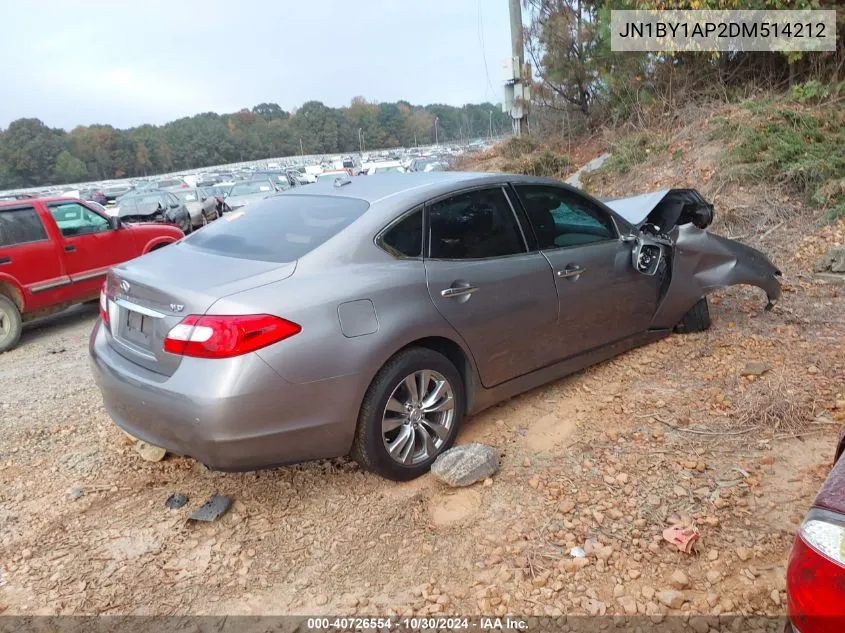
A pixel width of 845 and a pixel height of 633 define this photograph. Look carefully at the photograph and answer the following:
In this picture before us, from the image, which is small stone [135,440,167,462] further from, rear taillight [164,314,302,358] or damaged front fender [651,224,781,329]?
damaged front fender [651,224,781,329]

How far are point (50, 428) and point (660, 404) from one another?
13.4ft

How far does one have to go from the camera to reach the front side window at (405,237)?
348 cm

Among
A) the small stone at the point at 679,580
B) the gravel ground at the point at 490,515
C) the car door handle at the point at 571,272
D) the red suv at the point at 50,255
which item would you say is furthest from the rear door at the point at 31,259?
the small stone at the point at 679,580

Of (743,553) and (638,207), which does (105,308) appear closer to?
(743,553)

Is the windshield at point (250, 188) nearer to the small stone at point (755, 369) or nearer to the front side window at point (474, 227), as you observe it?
the front side window at point (474, 227)

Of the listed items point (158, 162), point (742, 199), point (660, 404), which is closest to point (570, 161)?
point (742, 199)

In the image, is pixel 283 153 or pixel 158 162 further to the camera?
pixel 283 153

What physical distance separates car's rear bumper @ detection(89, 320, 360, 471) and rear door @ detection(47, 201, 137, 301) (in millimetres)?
5235

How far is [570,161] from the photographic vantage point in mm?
14766

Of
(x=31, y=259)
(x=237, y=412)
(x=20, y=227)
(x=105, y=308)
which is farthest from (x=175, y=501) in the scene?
(x=20, y=227)

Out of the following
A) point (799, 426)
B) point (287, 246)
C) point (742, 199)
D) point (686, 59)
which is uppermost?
point (686, 59)

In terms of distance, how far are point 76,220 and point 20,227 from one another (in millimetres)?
732

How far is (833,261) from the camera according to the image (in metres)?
7.14

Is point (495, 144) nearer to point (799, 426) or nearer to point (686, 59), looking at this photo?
point (686, 59)
